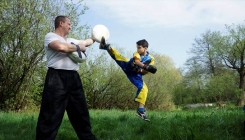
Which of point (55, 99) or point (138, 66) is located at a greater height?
point (138, 66)

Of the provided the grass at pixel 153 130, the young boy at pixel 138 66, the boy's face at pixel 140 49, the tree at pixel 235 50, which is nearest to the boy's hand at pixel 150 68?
the young boy at pixel 138 66

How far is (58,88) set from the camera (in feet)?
13.5

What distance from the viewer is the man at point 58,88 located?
161 inches

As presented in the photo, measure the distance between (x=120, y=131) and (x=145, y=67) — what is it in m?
1.53

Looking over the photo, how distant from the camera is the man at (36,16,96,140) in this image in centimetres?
409

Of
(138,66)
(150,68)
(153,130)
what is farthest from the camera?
(138,66)

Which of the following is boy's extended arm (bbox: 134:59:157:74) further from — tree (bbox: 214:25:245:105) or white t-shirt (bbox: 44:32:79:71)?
tree (bbox: 214:25:245:105)

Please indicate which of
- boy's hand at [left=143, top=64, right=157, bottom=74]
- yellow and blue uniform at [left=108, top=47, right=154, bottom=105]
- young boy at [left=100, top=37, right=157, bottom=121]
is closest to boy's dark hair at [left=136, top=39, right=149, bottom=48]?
young boy at [left=100, top=37, right=157, bottom=121]

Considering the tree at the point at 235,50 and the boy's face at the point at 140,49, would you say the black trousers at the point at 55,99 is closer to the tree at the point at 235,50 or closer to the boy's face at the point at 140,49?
the boy's face at the point at 140,49

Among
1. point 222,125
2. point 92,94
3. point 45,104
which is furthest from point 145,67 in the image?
point 92,94

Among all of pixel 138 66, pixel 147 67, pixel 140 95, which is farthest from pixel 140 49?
pixel 140 95

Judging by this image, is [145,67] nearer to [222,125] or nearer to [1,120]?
[222,125]

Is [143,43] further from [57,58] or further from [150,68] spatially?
[57,58]

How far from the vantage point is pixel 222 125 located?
526 cm
